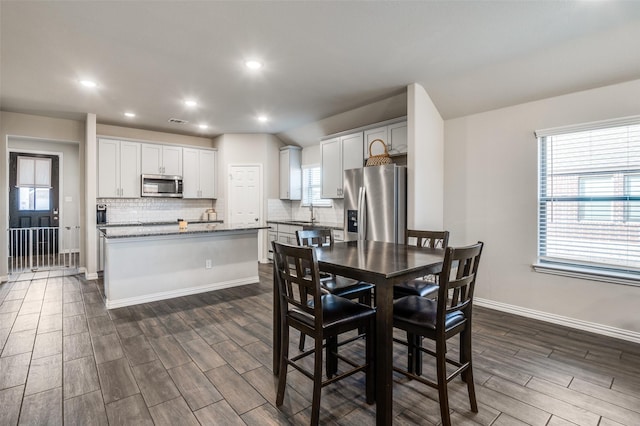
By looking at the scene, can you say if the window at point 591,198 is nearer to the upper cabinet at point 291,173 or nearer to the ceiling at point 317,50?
the ceiling at point 317,50

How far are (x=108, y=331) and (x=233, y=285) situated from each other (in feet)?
5.98

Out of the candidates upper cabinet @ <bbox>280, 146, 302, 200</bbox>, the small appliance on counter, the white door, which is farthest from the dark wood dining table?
the small appliance on counter

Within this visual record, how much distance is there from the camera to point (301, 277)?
1.81 metres

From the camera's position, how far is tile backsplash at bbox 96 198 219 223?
5.96 meters

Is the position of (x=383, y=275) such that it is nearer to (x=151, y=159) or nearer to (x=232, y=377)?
A: (x=232, y=377)

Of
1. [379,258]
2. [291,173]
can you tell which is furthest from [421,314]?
[291,173]

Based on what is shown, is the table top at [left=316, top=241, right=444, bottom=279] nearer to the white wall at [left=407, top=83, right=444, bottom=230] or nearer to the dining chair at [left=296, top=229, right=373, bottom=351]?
the dining chair at [left=296, top=229, right=373, bottom=351]

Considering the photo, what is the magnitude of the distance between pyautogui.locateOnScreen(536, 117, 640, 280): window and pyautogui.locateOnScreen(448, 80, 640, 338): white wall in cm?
11

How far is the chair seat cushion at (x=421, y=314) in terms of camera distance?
5.94 feet

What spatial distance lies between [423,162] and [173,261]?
3438 mm

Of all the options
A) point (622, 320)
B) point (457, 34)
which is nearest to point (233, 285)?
point (457, 34)

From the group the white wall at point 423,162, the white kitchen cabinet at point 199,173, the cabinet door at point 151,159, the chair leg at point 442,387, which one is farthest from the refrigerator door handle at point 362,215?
the cabinet door at point 151,159

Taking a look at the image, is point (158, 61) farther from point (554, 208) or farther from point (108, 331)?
point (554, 208)

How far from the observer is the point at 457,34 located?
2656mm
